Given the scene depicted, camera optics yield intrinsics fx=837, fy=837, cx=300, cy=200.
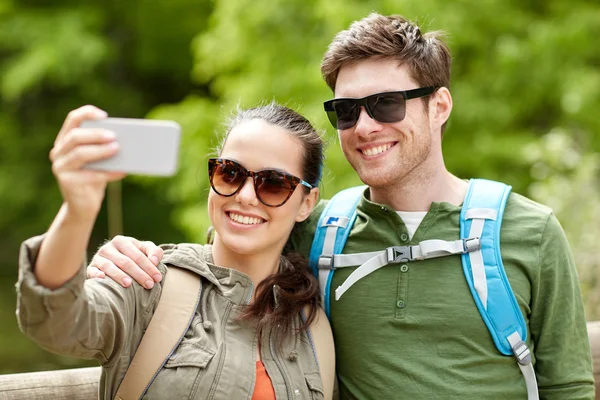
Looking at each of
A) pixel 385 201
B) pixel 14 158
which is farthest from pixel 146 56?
pixel 385 201

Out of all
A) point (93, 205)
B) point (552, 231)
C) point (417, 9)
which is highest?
point (417, 9)

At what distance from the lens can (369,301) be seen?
9.35ft

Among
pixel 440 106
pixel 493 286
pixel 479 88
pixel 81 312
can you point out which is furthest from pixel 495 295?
pixel 479 88

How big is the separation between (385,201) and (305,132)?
50 cm

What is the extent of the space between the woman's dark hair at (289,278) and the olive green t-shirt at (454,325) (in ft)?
0.69

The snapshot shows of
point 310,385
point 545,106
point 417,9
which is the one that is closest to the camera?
point 310,385

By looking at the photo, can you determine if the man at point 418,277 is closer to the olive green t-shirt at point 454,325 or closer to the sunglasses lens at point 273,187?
the olive green t-shirt at point 454,325

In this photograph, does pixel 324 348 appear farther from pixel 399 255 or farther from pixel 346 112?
pixel 346 112

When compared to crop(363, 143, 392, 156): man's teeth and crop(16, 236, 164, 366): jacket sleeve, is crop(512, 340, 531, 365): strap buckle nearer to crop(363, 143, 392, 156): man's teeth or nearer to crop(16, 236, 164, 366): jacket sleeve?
crop(363, 143, 392, 156): man's teeth

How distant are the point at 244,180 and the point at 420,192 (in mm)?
790

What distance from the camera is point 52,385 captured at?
274 cm

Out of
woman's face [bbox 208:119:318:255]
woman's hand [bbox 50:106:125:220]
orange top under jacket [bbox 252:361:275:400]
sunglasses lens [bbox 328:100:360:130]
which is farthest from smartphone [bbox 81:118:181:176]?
sunglasses lens [bbox 328:100:360:130]

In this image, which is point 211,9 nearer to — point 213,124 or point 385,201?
point 213,124

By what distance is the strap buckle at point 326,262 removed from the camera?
2928 millimetres
